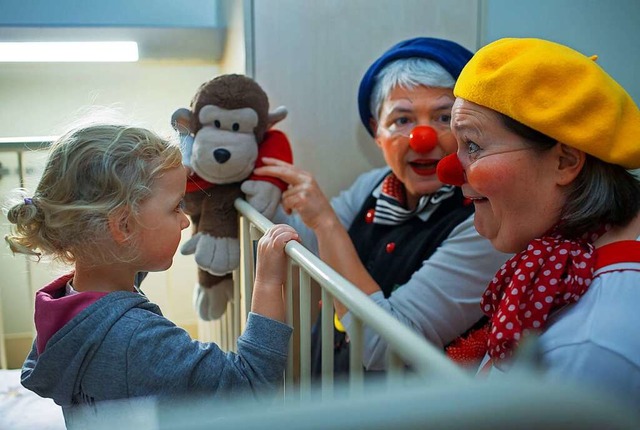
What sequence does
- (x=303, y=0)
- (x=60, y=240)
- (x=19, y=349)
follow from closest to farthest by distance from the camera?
1. (x=60, y=240)
2. (x=303, y=0)
3. (x=19, y=349)

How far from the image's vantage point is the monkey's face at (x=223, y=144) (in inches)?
56.6

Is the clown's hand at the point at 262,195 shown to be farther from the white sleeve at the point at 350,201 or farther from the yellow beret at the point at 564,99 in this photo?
the yellow beret at the point at 564,99

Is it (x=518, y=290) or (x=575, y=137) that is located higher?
(x=575, y=137)

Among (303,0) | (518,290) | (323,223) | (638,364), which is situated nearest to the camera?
(638,364)

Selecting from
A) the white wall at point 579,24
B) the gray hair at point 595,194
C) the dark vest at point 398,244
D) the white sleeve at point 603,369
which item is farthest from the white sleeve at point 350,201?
the white sleeve at point 603,369

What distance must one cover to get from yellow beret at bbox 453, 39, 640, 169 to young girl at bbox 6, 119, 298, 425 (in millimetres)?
366

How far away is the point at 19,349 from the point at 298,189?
4.91 feet

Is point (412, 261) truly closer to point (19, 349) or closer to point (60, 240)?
point (60, 240)

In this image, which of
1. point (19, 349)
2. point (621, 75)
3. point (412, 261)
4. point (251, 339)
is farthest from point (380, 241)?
point (19, 349)

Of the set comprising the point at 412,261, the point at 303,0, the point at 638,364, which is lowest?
the point at 412,261

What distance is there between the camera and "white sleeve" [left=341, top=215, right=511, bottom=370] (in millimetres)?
1255

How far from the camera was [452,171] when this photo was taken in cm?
106

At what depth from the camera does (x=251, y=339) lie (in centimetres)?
99

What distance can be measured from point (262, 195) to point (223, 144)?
14 cm
